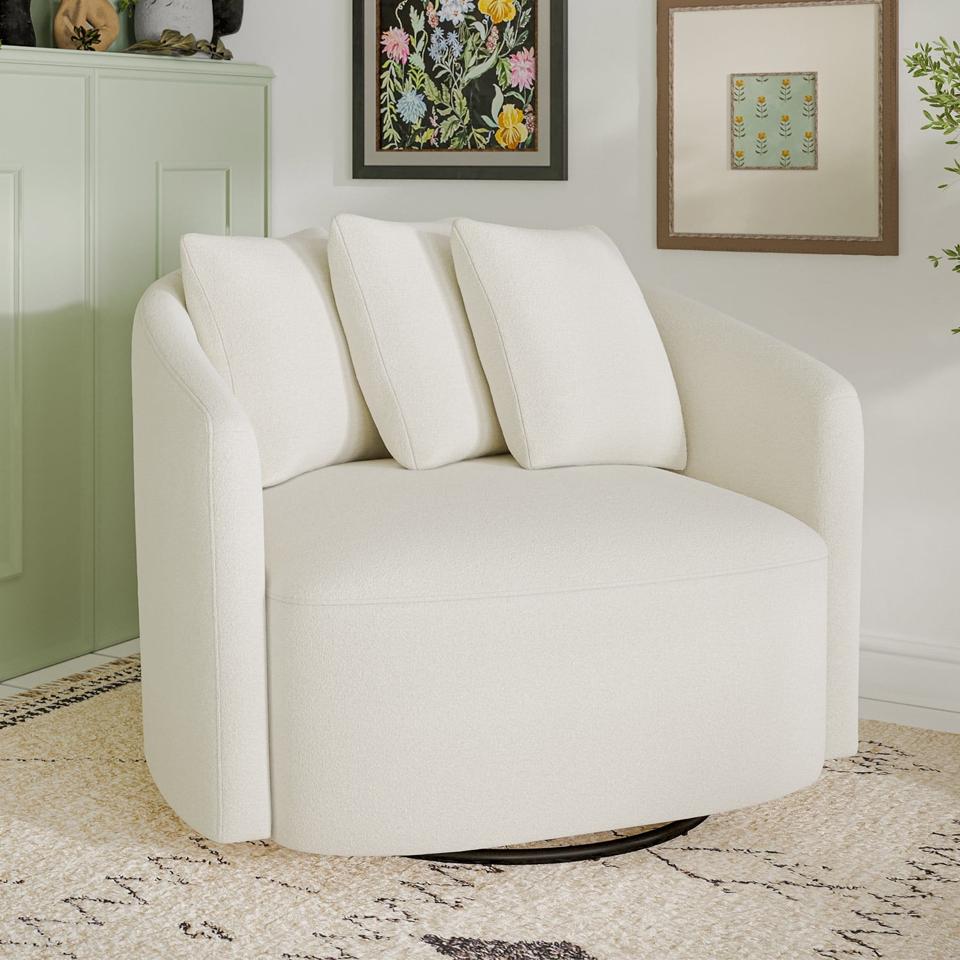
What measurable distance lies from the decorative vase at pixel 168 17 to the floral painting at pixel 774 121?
117cm

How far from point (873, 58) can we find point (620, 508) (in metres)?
1.27

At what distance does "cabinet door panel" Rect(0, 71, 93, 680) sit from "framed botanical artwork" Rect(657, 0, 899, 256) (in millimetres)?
1204

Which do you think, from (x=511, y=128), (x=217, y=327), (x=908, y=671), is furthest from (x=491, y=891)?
(x=511, y=128)

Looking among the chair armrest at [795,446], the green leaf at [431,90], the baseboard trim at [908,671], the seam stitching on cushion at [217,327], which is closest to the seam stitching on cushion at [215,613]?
the seam stitching on cushion at [217,327]

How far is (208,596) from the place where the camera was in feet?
5.79

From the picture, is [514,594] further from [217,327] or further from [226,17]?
[226,17]

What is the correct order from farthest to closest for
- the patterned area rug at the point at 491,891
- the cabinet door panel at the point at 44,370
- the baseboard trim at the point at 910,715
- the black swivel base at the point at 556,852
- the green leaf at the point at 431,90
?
1. the green leaf at the point at 431,90
2. the cabinet door panel at the point at 44,370
3. the baseboard trim at the point at 910,715
4. the black swivel base at the point at 556,852
5. the patterned area rug at the point at 491,891

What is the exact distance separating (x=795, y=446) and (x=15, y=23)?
1741 millimetres

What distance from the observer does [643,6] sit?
291 cm

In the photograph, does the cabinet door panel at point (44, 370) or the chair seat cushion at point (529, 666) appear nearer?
the chair seat cushion at point (529, 666)

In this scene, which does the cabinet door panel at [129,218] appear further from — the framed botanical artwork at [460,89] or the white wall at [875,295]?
the white wall at [875,295]

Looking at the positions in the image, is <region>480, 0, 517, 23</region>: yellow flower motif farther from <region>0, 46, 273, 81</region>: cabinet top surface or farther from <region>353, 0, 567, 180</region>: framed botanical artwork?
<region>0, 46, 273, 81</region>: cabinet top surface

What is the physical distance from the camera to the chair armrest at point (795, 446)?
202 cm

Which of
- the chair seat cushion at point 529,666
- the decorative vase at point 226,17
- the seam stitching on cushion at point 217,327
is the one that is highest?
the decorative vase at point 226,17
